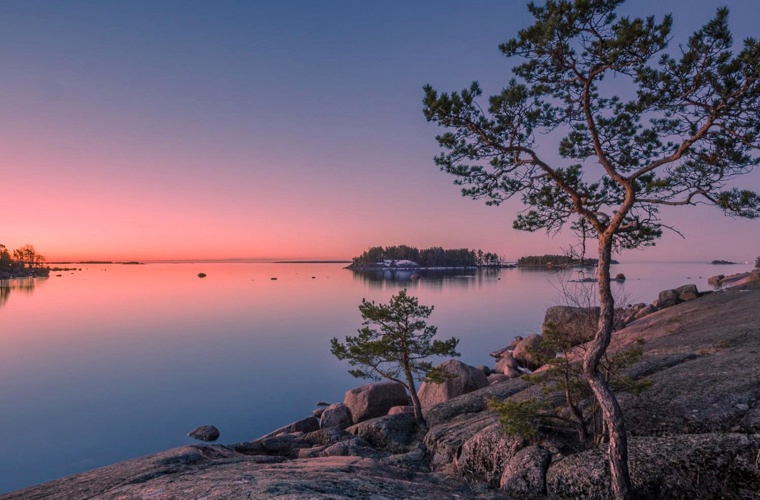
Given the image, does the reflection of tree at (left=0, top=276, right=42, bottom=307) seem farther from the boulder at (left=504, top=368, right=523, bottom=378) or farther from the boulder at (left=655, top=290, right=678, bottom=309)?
the boulder at (left=655, top=290, right=678, bottom=309)

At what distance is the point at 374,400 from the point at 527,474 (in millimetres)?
11826

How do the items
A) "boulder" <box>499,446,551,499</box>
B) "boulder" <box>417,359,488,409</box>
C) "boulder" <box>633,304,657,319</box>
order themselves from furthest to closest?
"boulder" <box>633,304,657,319</box> → "boulder" <box>417,359,488,409</box> → "boulder" <box>499,446,551,499</box>

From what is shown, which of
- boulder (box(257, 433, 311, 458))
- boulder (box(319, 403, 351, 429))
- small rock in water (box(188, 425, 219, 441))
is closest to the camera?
boulder (box(257, 433, 311, 458))

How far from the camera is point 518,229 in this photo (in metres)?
10.3

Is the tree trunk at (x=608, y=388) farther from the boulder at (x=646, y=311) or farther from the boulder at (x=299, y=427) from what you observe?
the boulder at (x=646, y=311)

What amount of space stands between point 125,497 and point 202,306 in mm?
67305

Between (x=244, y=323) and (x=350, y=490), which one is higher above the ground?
(x=350, y=490)

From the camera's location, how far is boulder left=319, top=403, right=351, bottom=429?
765 inches

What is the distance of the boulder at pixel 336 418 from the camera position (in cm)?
1944

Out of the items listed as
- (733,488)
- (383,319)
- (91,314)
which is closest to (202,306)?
(91,314)

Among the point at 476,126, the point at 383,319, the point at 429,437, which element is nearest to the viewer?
the point at 476,126

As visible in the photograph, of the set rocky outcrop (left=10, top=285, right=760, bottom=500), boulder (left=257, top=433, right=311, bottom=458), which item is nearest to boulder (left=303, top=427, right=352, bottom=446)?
boulder (left=257, top=433, right=311, bottom=458)

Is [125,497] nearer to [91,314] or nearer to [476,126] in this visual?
[476,126]

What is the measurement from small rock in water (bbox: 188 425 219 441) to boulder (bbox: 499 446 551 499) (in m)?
16.2
